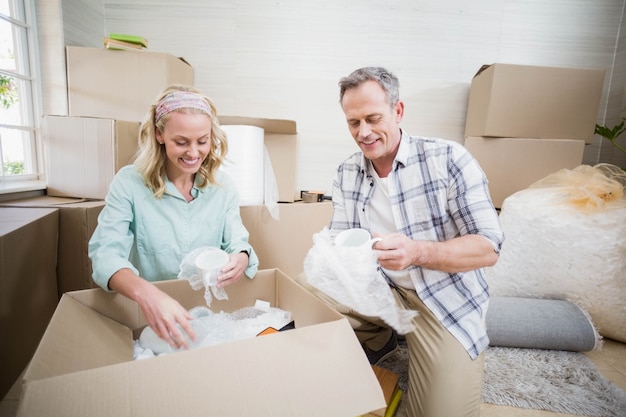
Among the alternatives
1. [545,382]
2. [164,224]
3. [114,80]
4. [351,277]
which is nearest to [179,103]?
[164,224]

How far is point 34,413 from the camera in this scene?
433 mm

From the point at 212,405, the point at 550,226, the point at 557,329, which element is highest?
the point at 550,226

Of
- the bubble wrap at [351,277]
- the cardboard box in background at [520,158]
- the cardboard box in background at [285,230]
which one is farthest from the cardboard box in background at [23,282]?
the cardboard box in background at [520,158]

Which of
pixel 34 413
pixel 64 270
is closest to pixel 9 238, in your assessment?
pixel 64 270

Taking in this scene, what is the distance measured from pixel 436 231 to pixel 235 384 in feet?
2.53

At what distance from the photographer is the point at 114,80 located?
1714 millimetres

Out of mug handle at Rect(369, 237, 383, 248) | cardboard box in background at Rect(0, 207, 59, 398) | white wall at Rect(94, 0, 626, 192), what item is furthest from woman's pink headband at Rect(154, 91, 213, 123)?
white wall at Rect(94, 0, 626, 192)

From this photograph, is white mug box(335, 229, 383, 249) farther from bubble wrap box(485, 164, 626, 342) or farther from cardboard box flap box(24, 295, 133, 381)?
bubble wrap box(485, 164, 626, 342)

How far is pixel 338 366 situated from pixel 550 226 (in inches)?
57.2

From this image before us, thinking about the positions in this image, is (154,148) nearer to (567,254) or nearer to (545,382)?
(545,382)

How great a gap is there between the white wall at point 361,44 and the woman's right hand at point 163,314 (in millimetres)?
1625

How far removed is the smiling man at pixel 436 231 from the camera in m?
0.93

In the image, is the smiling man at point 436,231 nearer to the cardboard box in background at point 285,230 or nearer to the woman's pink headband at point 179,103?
the woman's pink headband at point 179,103

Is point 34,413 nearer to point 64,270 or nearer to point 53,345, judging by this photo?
point 53,345
